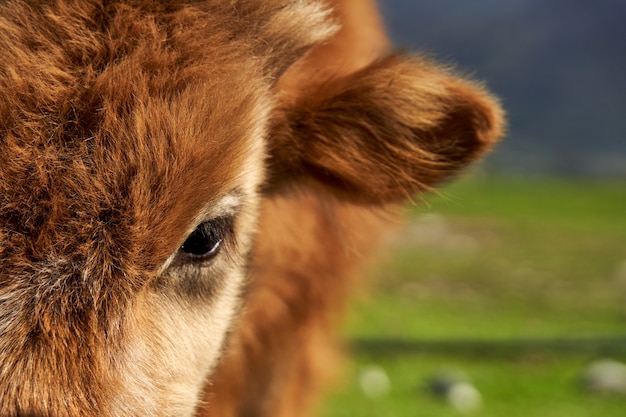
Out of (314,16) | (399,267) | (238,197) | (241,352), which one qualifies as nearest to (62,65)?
(238,197)

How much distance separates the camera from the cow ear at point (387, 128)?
2.26 meters

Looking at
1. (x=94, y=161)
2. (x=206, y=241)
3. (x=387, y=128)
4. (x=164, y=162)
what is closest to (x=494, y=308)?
(x=387, y=128)

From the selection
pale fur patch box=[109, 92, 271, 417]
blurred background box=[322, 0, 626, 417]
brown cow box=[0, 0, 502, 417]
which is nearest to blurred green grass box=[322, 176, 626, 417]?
blurred background box=[322, 0, 626, 417]

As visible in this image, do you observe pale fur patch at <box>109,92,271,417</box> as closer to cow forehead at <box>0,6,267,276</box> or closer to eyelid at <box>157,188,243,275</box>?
eyelid at <box>157,188,243,275</box>

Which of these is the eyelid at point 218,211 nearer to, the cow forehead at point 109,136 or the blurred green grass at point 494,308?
the cow forehead at point 109,136

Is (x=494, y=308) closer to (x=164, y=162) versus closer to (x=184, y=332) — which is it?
(x=184, y=332)

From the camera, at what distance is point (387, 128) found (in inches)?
90.6

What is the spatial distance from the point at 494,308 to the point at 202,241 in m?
6.65

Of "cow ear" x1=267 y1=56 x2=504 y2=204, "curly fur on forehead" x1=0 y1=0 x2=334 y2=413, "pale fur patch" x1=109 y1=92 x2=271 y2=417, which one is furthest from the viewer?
"cow ear" x1=267 y1=56 x2=504 y2=204

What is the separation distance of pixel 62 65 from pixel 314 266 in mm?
1901

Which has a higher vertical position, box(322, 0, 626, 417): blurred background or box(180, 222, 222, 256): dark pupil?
box(322, 0, 626, 417): blurred background

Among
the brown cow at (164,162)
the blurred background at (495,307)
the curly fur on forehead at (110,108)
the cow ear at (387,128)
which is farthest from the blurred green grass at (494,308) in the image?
the curly fur on forehead at (110,108)

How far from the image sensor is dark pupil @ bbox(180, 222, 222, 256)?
183 cm

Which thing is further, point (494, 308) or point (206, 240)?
point (494, 308)
